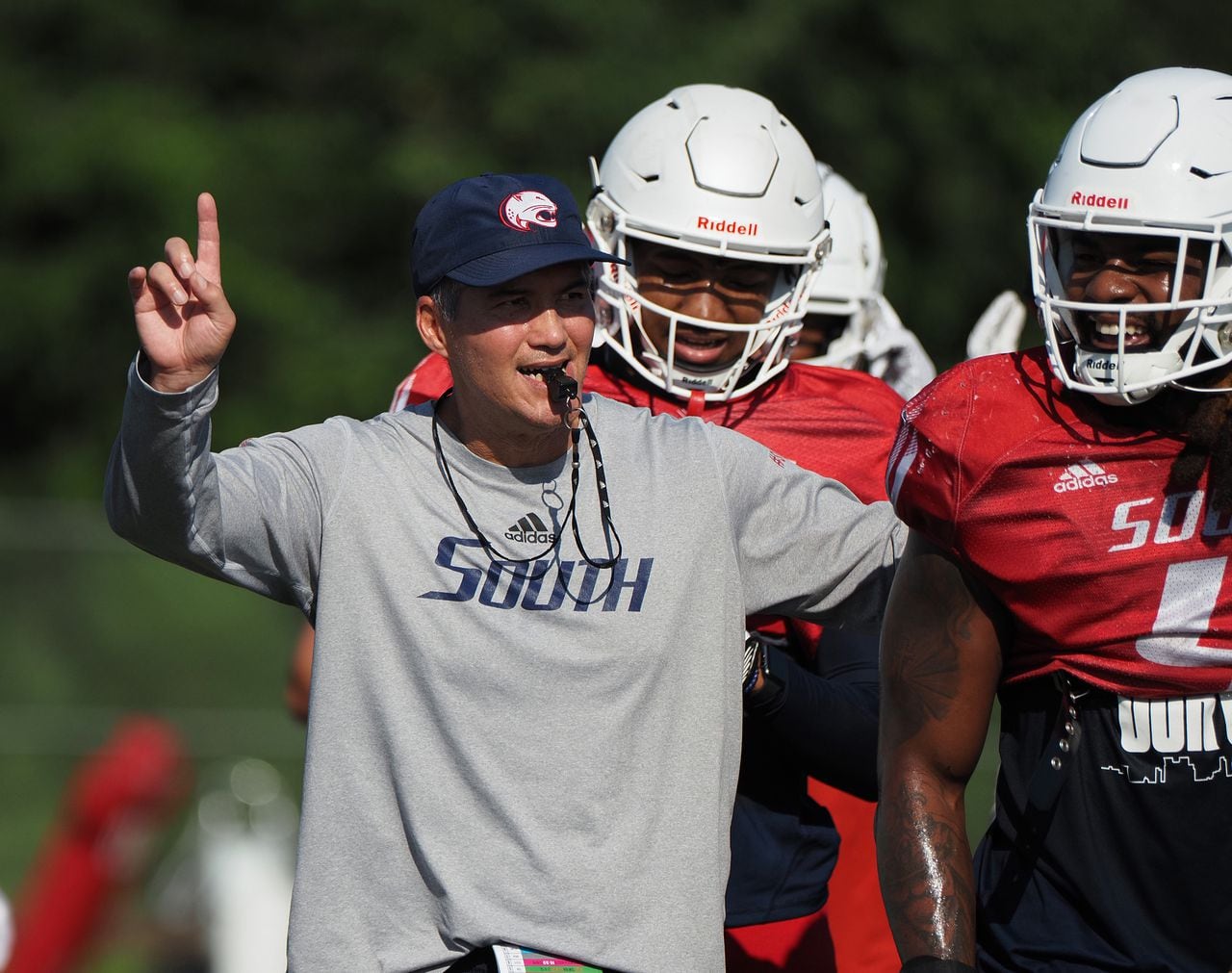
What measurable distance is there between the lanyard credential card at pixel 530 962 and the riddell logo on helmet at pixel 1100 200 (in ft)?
4.36

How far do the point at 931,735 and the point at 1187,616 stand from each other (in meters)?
0.43

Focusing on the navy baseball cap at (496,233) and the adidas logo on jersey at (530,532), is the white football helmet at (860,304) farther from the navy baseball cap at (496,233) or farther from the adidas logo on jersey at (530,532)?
the adidas logo on jersey at (530,532)

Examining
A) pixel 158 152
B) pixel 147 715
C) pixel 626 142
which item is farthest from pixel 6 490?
pixel 626 142

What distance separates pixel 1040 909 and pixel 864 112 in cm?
1117

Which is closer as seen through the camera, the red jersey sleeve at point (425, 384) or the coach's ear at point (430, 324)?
the coach's ear at point (430, 324)

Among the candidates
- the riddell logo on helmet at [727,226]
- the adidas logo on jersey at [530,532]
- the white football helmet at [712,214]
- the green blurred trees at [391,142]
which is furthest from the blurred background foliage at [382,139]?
the adidas logo on jersey at [530,532]

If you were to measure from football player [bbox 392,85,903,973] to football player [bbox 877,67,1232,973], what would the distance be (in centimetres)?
41

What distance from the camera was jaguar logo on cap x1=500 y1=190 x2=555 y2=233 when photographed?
305 centimetres

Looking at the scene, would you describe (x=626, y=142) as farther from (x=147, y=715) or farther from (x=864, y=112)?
(x=864, y=112)

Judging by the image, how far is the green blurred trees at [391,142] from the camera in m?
13.3

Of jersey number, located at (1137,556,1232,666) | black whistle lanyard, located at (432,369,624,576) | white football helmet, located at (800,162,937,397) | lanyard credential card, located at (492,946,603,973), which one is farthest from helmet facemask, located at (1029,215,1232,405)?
white football helmet, located at (800,162,937,397)

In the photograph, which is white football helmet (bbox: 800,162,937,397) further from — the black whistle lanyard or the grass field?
the grass field

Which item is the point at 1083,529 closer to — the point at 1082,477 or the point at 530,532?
the point at 1082,477

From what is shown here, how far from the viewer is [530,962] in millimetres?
2756
